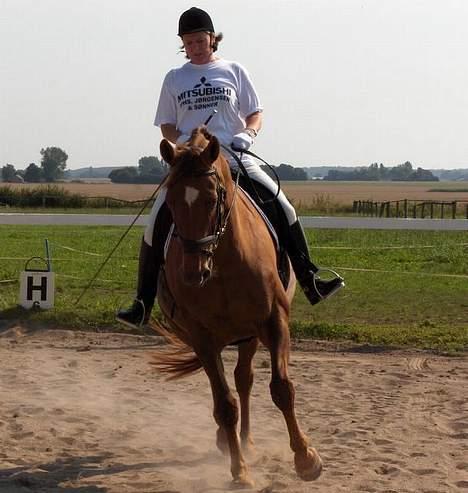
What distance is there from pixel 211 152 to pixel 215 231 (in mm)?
437

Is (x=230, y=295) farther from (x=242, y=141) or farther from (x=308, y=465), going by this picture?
(x=242, y=141)

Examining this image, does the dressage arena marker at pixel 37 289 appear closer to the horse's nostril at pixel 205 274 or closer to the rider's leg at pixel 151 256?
the rider's leg at pixel 151 256

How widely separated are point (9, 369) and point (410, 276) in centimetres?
830

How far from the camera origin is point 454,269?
1672cm

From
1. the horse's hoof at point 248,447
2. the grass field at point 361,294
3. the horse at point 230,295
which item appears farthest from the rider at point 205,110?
the grass field at point 361,294

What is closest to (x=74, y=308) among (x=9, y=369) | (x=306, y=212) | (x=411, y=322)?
(x=9, y=369)

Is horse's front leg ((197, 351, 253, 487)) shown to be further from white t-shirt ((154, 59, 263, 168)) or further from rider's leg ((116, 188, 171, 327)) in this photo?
white t-shirt ((154, 59, 263, 168))

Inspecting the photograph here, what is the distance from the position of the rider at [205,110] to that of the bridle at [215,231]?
0.99 meters

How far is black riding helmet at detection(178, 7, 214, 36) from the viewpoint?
6.36m

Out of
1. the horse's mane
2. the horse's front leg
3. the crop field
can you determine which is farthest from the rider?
the crop field

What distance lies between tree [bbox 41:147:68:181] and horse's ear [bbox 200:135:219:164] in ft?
235

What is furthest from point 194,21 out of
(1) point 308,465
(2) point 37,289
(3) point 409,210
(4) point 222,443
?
(3) point 409,210

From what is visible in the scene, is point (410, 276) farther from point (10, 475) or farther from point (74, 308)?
point (10, 475)

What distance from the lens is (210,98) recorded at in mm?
6387
